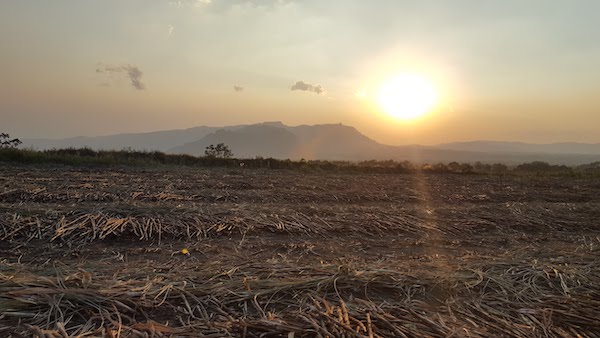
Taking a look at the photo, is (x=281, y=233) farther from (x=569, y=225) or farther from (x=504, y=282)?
(x=569, y=225)

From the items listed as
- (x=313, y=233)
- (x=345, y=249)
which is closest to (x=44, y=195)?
(x=313, y=233)

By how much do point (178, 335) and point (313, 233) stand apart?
4.05 m

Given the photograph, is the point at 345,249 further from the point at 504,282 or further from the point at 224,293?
the point at 224,293

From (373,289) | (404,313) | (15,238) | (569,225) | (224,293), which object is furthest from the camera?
(569,225)

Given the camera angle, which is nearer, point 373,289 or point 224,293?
point 224,293

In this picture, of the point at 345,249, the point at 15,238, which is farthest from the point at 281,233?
the point at 15,238

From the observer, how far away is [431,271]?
4.09 meters

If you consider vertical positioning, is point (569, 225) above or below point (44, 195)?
below

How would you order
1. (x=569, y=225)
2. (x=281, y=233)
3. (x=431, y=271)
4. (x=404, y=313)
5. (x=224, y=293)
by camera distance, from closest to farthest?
1. (x=404, y=313)
2. (x=224, y=293)
3. (x=431, y=271)
4. (x=281, y=233)
5. (x=569, y=225)

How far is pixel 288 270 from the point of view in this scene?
3916 mm

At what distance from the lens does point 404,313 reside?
9.82ft

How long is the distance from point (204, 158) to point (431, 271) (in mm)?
21280

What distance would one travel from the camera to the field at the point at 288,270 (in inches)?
110

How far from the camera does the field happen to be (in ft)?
9.15
